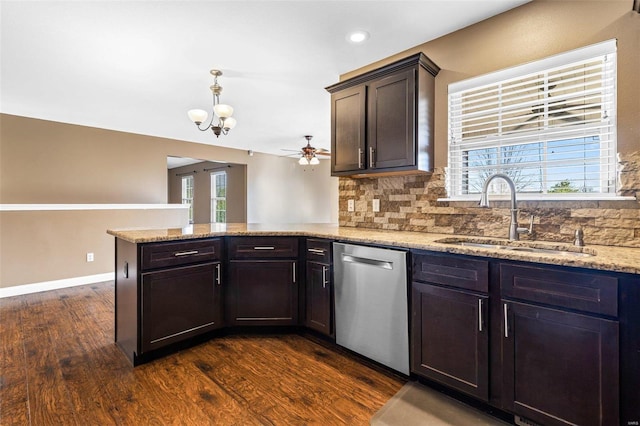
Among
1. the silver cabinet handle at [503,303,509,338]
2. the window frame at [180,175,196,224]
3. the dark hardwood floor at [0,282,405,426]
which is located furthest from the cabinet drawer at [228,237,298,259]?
the window frame at [180,175,196,224]

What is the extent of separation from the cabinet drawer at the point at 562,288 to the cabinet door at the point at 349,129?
1.44 metres

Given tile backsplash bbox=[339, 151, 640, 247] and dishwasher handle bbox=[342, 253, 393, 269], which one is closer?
tile backsplash bbox=[339, 151, 640, 247]

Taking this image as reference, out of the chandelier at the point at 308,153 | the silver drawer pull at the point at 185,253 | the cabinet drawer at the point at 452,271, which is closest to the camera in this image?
the cabinet drawer at the point at 452,271

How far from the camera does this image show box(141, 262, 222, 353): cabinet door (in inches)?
85.7

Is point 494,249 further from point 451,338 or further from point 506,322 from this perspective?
point 451,338

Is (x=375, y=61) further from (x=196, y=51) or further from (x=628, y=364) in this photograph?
(x=628, y=364)

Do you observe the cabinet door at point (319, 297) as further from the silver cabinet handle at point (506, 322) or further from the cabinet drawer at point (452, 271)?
the silver cabinet handle at point (506, 322)

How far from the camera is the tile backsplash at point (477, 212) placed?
1.71 m

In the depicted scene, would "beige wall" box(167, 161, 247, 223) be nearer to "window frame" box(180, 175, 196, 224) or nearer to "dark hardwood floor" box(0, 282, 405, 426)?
"window frame" box(180, 175, 196, 224)

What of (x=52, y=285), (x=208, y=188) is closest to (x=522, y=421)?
(x=52, y=285)

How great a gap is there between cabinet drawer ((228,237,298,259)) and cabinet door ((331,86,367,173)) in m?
0.83

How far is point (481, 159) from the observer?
2340mm

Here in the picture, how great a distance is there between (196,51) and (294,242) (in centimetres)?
182

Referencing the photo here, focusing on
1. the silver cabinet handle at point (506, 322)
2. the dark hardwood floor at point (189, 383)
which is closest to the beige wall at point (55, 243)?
the dark hardwood floor at point (189, 383)
